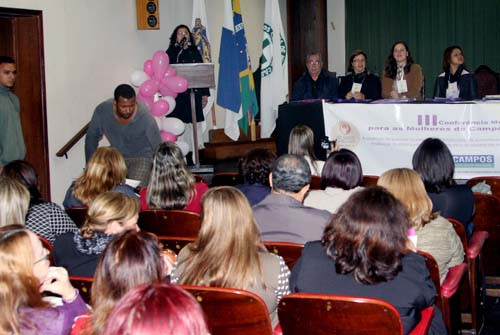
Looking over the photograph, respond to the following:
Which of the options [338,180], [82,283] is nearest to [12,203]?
[82,283]

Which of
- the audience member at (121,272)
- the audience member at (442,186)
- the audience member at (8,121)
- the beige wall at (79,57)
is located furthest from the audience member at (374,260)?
the beige wall at (79,57)

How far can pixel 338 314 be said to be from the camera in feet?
7.67

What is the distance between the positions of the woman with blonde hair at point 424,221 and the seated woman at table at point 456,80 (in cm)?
423

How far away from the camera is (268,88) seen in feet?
31.4

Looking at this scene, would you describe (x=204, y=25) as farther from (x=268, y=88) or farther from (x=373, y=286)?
(x=373, y=286)

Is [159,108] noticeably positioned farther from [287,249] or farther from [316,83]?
[287,249]

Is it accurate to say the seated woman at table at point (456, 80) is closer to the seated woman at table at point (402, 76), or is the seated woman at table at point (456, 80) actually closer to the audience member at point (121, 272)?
the seated woman at table at point (402, 76)

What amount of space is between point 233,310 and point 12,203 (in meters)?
1.37

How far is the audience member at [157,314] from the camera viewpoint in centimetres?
123

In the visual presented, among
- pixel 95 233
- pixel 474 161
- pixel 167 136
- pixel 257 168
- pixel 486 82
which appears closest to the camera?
pixel 95 233

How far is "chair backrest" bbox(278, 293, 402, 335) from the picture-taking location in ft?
7.53

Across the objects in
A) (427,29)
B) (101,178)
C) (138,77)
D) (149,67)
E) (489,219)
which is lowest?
(489,219)

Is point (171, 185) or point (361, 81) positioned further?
point (361, 81)

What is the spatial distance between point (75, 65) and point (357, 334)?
631 centimetres
